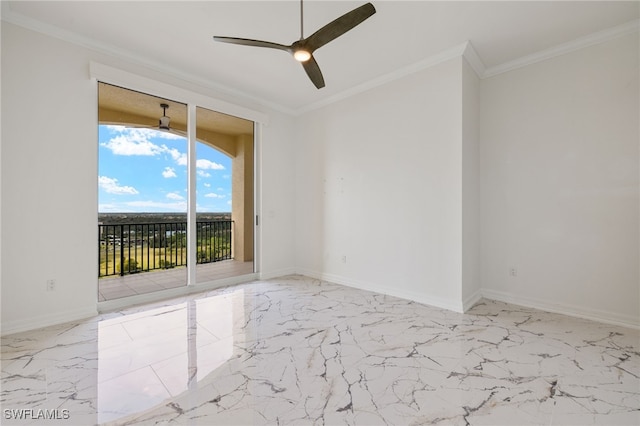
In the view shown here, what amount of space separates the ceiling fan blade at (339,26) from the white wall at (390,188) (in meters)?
1.70

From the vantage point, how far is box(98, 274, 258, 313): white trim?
3281 millimetres

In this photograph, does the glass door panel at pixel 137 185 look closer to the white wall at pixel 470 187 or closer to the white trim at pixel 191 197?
the white trim at pixel 191 197

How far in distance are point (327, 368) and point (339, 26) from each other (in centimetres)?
255

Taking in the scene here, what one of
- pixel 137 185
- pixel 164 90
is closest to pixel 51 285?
pixel 137 185

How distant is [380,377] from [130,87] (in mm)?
4001

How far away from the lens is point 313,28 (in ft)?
9.23

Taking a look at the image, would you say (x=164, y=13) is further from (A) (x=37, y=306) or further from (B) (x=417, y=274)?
(B) (x=417, y=274)

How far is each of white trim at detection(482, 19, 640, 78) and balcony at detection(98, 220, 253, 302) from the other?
4.57 meters

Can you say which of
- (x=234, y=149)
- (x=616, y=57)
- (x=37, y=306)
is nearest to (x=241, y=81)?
(x=234, y=149)

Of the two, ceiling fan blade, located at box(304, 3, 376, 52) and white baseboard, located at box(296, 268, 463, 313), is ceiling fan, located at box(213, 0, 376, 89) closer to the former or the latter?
ceiling fan blade, located at box(304, 3, 376, 52)

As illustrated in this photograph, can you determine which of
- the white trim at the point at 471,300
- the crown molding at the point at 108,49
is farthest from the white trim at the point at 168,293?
the white trim at the point at 471,300

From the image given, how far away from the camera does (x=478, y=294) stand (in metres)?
3.64

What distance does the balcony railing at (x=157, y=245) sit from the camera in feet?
13.7

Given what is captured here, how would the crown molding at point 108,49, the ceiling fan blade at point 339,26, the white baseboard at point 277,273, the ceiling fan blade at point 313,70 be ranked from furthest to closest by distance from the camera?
the white baseboard at point 277,273 < the crown molding at point 108,49 < the ceiling fan blade at point 313,70 < the ceiling fan blade at point 339,26
